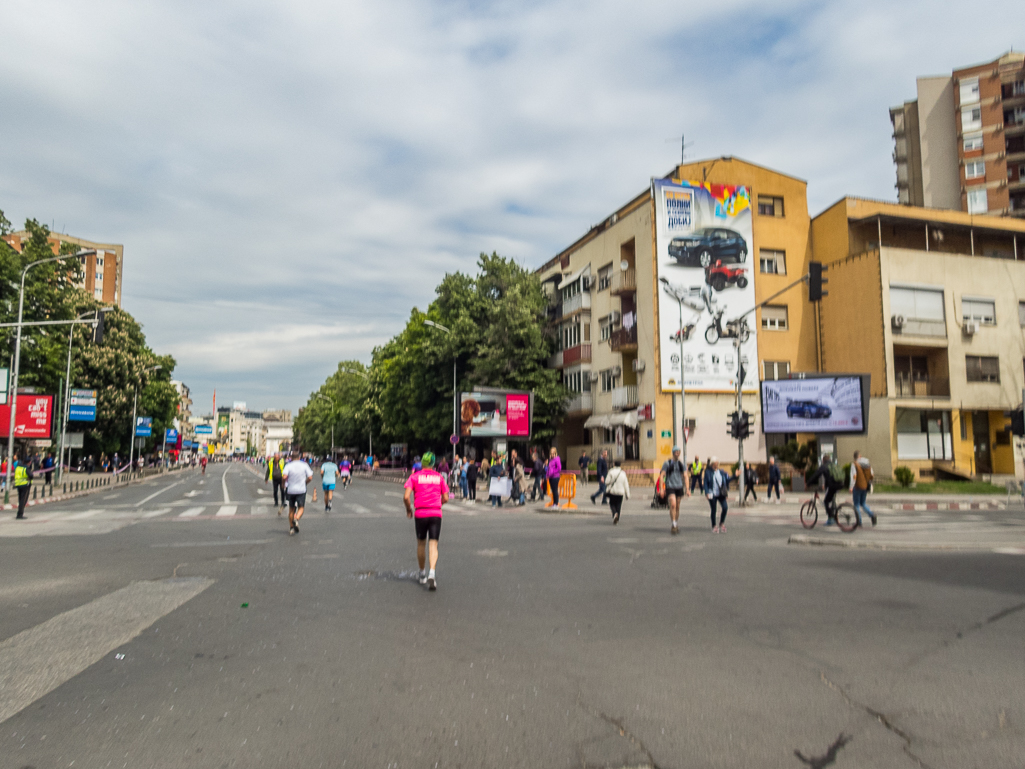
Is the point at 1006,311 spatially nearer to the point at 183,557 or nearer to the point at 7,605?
the point at 183,557

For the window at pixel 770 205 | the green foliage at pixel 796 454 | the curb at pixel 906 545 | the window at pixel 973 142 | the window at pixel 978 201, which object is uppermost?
the window at pixel 973 142

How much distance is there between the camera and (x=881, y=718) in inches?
179

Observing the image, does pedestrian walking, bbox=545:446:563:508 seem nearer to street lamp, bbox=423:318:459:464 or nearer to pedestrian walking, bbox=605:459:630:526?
pedestrian walking, bbox=605:459:630:526

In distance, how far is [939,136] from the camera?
2296 inches

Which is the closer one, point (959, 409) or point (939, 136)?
point (959, 409)

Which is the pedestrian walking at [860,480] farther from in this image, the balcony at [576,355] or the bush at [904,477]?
the balcony at [576,355]

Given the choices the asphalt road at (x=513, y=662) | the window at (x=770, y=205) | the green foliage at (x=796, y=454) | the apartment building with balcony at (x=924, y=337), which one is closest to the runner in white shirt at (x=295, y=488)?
the asphalt road at (x=513, y=662)

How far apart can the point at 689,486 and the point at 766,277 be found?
1515 cm

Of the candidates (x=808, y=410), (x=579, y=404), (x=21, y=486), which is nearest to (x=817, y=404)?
(x=808, y=410)

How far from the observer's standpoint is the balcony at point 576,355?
47.2m

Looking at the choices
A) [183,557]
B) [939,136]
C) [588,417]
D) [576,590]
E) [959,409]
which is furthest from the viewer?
[939,136]

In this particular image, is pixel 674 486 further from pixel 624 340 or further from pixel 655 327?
pixel 624 340

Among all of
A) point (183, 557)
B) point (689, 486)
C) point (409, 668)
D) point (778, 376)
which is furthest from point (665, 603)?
point (778, 376)

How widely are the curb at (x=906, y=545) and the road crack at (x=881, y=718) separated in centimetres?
898
